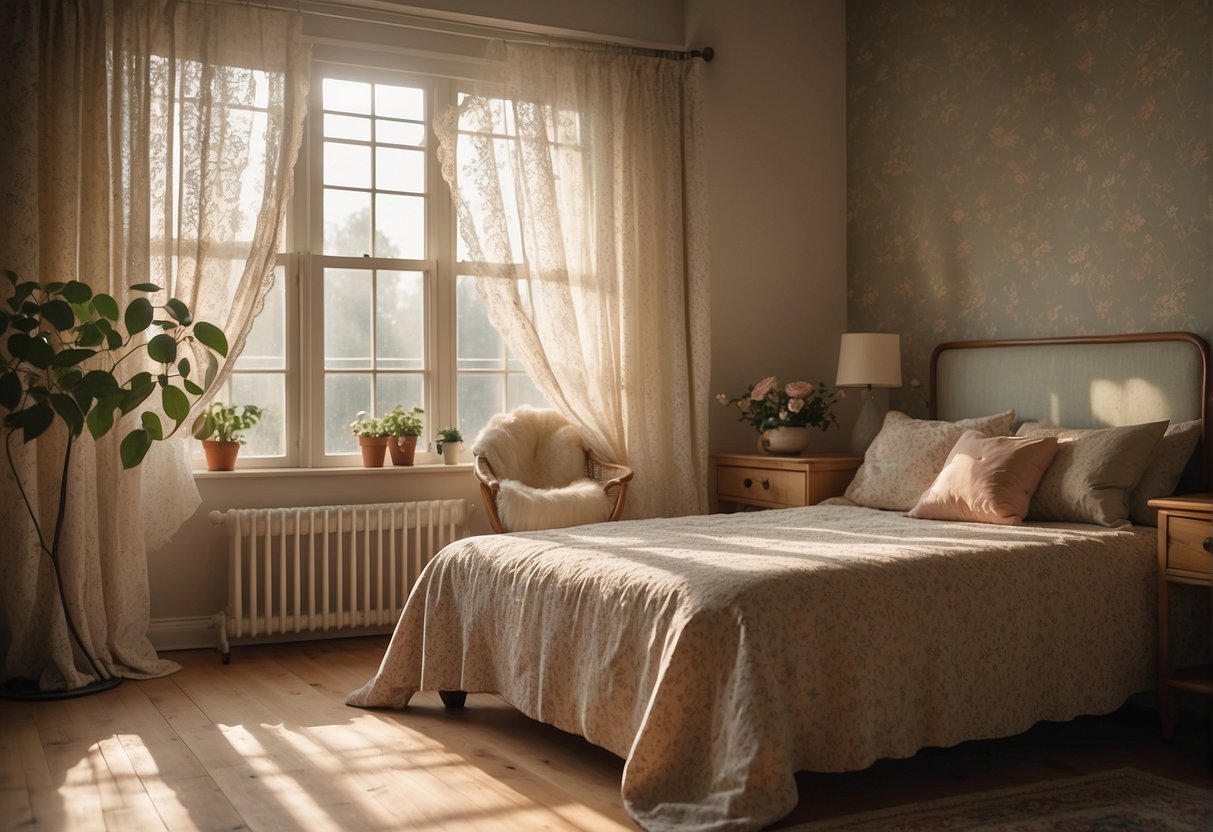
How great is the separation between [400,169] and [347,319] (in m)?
0.68

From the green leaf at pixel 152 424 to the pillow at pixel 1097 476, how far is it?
295cm

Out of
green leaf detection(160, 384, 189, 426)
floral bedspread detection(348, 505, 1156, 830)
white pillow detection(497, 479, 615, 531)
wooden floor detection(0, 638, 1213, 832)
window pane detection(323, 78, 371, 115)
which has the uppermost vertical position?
window pane detection(323, 78, 371, 115)

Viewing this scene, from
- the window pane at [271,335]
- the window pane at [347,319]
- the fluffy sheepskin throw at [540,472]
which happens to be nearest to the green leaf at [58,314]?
the window pane at [271,335]

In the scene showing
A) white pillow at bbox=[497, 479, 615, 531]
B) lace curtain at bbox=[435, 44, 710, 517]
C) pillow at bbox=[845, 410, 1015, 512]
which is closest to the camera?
pillow at bbox=[845, 410, 1015, 512]

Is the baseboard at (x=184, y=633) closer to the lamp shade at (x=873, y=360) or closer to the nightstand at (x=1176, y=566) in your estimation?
the lamp shade at (x=873, y=360)

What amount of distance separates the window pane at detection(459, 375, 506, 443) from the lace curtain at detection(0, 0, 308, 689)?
3.33 feet

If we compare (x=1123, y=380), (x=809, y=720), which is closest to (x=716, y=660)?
(x=809, y=720)

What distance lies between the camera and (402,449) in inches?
189

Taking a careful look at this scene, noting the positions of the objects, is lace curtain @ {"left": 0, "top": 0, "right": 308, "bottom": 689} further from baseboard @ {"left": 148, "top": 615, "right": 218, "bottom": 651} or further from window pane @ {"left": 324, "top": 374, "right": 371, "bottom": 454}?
window pane @ {"left": 324, "top": 374, "right": 371, "bottom": 454}

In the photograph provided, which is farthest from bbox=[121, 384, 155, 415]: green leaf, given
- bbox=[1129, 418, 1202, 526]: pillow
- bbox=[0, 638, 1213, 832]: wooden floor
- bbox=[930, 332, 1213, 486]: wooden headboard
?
bbox=[1129, 418, 1202, 526]: pillow

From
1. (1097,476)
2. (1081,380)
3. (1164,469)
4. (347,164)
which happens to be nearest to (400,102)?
(347,164)

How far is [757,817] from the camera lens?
246 centimetres

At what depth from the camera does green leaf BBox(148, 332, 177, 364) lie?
3.86m

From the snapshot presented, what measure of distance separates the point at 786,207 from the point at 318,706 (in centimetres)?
318
